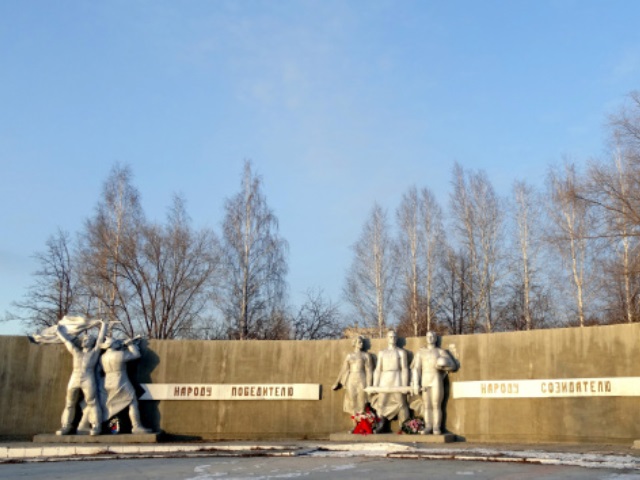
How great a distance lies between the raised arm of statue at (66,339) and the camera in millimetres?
16594

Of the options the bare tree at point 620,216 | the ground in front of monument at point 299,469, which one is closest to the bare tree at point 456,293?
the bare tree at point 620,216

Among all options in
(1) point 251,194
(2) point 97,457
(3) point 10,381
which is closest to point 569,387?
(2) point 97,457

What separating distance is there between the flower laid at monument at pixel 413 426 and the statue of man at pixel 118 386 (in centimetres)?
600

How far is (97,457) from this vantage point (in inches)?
501

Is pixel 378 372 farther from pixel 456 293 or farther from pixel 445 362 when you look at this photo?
pixel 456 293

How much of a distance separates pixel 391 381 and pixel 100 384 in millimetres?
6865

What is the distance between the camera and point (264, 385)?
56.1 ft

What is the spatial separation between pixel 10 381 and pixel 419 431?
9958 mm

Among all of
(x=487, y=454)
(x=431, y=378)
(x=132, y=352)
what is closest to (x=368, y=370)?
(x=431, y=378)

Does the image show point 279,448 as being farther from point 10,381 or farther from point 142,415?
point 10,381

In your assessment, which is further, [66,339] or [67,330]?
[67,330]

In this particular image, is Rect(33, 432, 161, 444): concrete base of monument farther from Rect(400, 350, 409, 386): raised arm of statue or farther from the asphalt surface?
Rect(400, 350, 409, 386): raised arm of statue

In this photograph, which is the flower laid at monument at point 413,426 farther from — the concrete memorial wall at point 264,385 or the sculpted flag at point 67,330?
the sculpted flag at point 67,330

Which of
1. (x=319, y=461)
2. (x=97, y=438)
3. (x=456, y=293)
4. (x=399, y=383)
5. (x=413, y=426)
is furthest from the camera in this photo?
(x=456, y=293)
